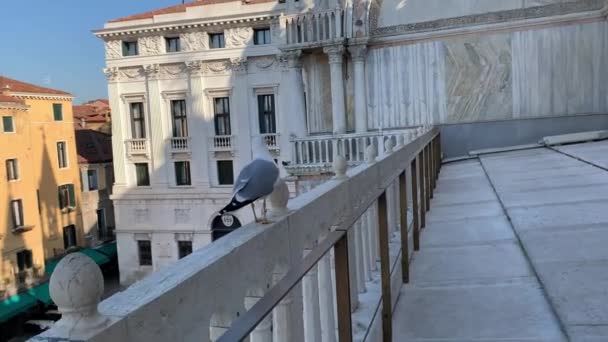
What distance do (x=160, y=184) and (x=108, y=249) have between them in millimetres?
7336

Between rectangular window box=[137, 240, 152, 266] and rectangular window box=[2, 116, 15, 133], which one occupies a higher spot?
rectangular window box=[2, 116, 15, 133]

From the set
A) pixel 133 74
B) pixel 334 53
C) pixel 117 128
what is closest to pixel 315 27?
pixel 334 53

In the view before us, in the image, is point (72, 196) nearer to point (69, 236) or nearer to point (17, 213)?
point (69, 236)

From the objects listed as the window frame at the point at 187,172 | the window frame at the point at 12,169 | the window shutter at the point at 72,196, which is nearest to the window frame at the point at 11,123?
the window frame at the point at 12,169

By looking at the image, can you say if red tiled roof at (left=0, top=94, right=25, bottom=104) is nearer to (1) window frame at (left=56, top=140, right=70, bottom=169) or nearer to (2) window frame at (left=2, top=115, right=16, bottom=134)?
(2) window frame at (left=2, top=115, right=16, bottom=134)

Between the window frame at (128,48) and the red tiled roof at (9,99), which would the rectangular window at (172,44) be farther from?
the red tiled roof at (9,99)

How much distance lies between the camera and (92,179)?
31594 mm

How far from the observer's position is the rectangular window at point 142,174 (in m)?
25.7

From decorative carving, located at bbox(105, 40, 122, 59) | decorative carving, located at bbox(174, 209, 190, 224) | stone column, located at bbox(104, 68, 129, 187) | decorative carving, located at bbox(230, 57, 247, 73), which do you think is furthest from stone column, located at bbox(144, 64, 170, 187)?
decorative carving, located at bbox(230, 57, 247, 73)

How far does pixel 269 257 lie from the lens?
1728 mm

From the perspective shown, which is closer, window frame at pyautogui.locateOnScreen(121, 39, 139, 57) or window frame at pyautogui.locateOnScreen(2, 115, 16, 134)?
window frame at pyautogui.locateOnScreen(2, 115, 16, 134)

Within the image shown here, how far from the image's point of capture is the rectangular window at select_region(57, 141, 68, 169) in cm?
2853

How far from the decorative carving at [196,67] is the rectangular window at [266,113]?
124 inches

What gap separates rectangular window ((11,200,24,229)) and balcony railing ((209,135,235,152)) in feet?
33.1
